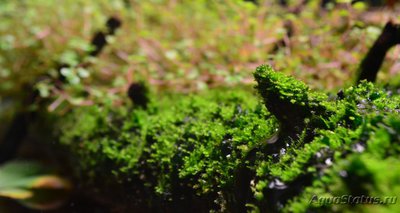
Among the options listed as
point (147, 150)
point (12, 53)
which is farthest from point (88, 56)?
point (147, 150)

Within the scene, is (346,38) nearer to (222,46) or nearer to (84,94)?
(222,46)

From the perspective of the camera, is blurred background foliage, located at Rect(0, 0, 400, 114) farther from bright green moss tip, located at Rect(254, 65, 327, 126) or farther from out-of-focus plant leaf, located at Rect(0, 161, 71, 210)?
bright green moss tip, located at Rect(254, 65, 327, 126)

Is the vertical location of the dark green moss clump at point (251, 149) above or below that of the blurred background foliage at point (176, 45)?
below

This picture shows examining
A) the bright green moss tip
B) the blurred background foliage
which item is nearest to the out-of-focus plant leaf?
the blurred background foliage

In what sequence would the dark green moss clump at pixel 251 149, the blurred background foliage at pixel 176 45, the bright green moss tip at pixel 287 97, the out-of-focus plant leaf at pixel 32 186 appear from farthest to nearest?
the blurred background foliage at pixel 176 45 < the out-of-focus plant leaf at pixel 32 186 < the bright green moss tip at pixel 287 97 < the dark green moss clump at pixel 251 149

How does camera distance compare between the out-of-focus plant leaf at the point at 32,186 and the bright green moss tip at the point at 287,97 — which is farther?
the out-of-focus plant leaf at the point at 32,186

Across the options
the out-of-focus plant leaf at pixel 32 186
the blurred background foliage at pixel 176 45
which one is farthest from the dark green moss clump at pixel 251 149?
the blurred background foliage at pixel 176 45

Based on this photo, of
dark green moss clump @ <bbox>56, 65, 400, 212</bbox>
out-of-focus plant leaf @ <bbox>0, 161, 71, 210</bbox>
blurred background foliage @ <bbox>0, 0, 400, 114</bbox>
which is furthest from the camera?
blurred background foliage @ <bbox>0, 0, 400, 114</bbox>

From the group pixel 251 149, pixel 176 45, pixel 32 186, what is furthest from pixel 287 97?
pixel 176 45

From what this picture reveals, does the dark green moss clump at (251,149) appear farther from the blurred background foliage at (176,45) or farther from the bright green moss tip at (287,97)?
the blurred background foliage at (176,45)
